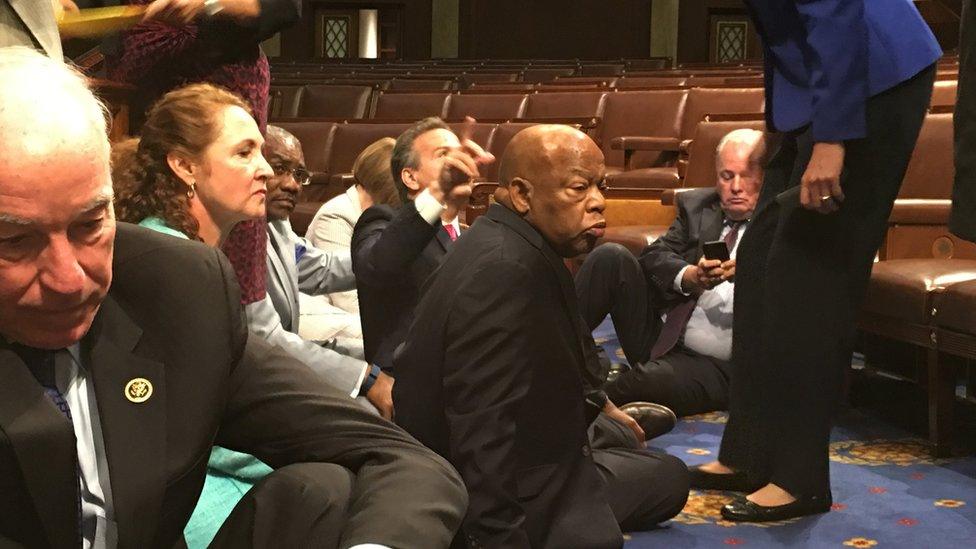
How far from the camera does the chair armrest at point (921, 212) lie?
11.2ft

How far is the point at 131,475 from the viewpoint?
3.53 feet

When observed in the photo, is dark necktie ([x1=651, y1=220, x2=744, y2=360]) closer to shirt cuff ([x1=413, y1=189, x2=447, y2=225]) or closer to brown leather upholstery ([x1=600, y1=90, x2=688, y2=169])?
shirt cuff ([x1=413, y1=189, x2=447, y2=225])

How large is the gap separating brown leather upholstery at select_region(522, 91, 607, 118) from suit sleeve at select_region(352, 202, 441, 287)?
12.3 feet

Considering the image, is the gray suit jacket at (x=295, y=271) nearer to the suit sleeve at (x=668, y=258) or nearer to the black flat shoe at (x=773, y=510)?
the suit sleeve at (x=668, y=258)

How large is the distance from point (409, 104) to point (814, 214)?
4.85 m

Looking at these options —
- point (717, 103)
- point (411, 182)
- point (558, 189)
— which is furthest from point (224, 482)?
point (717, 103)

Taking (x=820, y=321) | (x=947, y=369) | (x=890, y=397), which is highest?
(x=820, y=321)

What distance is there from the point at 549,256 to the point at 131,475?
1.20 meters

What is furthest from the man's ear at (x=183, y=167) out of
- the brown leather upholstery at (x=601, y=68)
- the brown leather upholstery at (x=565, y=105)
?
the brown leather upholstery at (x=601, y=68)

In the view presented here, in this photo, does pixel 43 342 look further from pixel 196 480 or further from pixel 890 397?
pixel 890 397

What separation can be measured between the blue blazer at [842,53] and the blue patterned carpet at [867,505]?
0.75 meters

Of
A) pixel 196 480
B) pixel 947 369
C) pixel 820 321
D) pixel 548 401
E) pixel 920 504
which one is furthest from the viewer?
pixel 947 369

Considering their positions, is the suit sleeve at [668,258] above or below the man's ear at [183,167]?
below

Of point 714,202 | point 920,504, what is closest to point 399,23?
point 714,202
